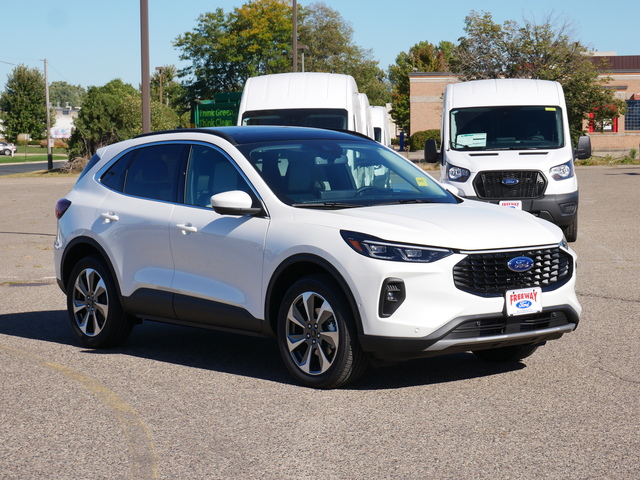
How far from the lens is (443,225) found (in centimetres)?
620

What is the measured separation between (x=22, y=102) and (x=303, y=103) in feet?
280

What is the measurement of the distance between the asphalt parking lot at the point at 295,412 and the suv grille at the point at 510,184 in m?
6.47

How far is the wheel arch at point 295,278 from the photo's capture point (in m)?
6.12

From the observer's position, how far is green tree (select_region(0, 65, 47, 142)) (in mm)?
97562

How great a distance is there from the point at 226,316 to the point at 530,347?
2.12m

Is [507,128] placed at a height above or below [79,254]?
above

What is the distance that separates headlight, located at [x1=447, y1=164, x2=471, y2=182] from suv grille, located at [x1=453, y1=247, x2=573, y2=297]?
946 cm

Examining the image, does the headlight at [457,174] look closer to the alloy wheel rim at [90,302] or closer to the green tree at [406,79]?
the alloy wheel rim at [90,302]

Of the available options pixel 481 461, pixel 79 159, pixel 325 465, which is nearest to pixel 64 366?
pixel 325 465

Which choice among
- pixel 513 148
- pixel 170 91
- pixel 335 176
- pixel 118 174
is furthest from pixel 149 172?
pixel 170 91

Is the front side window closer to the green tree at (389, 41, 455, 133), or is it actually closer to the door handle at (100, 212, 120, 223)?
the door handle at (100, 212, 120, 223)

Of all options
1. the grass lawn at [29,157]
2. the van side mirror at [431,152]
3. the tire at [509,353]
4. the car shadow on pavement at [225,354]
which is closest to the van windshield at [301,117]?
the van side mirror at [431,152]

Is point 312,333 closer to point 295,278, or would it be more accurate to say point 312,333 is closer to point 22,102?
point 295,278

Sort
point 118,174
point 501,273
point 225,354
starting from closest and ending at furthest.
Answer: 1. point 501,273
2. point 225,354
3. point 118,174
